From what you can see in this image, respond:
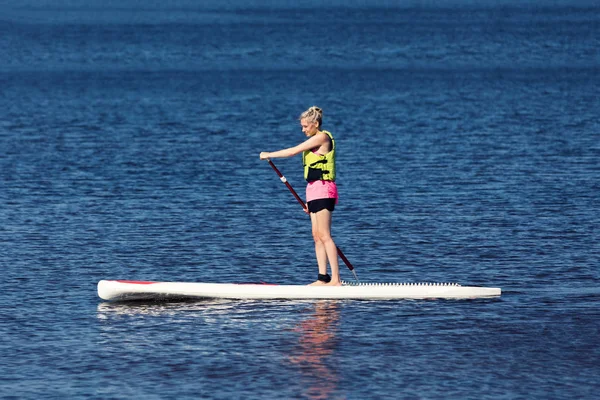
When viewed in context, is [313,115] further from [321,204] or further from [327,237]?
[327,237]

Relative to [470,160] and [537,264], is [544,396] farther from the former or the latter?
[470,160]

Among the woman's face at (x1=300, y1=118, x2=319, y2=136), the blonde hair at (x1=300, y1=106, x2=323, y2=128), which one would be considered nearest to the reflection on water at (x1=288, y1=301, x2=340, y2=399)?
the woman's face at (x1=300, y1=118, x2=319, y2=136)

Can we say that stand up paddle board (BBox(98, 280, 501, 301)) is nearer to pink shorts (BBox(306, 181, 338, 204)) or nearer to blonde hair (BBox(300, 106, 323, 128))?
pink shorts (BBox(306, 181, 338, 204))

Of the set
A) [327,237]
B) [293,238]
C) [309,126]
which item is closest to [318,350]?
[327,237]

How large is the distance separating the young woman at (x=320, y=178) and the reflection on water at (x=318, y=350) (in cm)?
56

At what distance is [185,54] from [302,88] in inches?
1179

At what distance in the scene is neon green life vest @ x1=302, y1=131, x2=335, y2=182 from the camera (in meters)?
14.2

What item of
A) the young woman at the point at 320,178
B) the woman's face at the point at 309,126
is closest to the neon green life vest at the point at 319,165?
the young woman at the point at 320,178

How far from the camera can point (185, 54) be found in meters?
83.8

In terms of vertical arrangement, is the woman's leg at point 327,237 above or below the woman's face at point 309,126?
below

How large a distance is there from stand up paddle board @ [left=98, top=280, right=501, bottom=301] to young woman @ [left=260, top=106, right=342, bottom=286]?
0.26m

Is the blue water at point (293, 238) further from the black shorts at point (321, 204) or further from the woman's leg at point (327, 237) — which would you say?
the black shorts at point (321, 204)

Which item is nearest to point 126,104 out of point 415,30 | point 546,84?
point 546,84

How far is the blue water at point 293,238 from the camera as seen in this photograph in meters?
11.6
